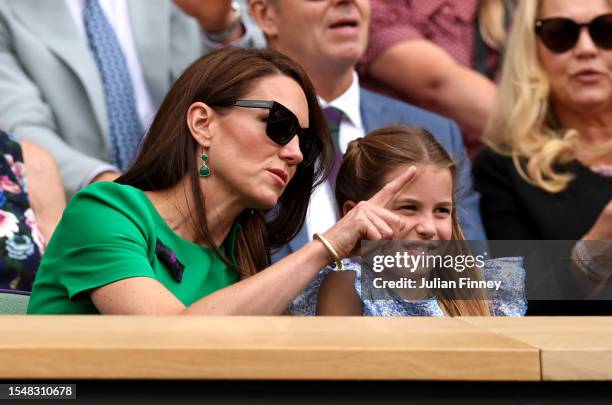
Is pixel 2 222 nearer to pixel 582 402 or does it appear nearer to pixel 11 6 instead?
pixel 11 6

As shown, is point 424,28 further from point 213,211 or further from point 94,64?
point 213,211

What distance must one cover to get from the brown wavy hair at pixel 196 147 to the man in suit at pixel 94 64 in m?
0.90

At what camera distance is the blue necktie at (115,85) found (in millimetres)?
3576

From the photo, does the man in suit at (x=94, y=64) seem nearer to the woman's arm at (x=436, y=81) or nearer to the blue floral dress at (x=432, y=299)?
the woman's arm at (x=436, y=81)

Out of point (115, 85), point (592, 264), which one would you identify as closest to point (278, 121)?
point (592, 264)

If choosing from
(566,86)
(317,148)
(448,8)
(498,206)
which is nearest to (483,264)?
(317,148)

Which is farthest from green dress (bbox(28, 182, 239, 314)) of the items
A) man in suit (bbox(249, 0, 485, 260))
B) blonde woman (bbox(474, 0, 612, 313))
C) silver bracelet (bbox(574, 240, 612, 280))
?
blonde woman (bbox(474, 0, 612, 313))

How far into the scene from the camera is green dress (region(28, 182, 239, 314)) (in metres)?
2.10

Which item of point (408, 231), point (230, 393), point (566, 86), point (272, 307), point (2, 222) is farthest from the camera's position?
point (566, 86)

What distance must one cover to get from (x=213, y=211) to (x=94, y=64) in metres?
1.29

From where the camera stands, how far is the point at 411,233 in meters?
2.44

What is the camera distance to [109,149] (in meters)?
3.56

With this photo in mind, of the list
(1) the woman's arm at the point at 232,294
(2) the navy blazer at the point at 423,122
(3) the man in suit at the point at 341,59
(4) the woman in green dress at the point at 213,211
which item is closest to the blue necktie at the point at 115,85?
(3) the man in suit at the point at 341,59

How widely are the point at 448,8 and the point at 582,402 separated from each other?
271 centimetres
